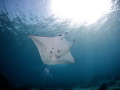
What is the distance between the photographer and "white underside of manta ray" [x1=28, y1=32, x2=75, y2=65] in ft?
17.3

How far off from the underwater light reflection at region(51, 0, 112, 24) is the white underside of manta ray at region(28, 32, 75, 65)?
6661mm

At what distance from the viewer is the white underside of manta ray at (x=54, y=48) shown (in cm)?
526

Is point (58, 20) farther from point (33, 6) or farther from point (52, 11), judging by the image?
point (33, 6)

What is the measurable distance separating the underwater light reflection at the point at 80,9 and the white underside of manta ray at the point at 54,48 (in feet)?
21.9

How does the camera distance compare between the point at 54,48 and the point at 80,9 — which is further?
the point at 80,9

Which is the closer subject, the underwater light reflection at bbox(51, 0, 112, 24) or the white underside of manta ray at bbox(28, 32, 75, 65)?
the white underside of manta ray at bbox(28, 32, 75, 65)

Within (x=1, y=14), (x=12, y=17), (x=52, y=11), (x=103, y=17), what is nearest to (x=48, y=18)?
(x=52, y=11)

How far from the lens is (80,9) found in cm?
1221

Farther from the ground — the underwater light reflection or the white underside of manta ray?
the underwater light reflection

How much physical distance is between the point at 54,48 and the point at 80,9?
847 cm

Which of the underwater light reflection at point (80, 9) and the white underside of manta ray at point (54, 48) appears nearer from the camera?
the white underside of manta ray at point (54, 48)

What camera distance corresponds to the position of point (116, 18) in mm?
15469

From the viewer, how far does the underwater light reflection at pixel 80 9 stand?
11141 millimetres

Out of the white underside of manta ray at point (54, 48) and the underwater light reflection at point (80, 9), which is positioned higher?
the underwater light reflection at point (80, 9)
